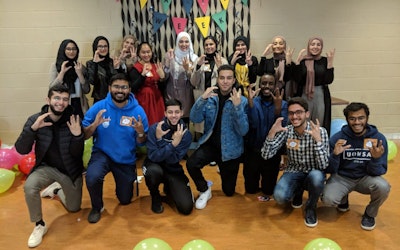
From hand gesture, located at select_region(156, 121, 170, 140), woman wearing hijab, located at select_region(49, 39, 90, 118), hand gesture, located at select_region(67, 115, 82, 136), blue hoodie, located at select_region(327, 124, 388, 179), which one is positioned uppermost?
woman wearing hijab, located at select_region(49, 39, 90, 118)

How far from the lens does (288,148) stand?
9.41 ft

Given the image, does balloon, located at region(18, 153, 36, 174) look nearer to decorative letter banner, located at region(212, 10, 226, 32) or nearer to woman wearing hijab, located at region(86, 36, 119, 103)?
woman wearing hijab, located at region(86, 36, 119, 103)

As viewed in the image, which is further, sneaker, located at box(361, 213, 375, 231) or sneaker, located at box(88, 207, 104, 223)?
sneaker, located at box(88, 207, 104, 223)

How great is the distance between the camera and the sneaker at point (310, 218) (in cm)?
271

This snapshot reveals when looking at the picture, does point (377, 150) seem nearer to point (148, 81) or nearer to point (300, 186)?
point (300, 186)

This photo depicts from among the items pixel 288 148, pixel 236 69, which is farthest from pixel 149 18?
pixel 288 148

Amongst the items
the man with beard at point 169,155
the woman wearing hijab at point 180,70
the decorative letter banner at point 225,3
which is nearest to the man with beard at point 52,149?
the man with beard at point 169,155

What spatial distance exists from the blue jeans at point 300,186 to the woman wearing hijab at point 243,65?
1222 mm

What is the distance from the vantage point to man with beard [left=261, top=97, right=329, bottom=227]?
270 cm

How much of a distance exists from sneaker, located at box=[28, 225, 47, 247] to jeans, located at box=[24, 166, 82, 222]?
0.07 metres

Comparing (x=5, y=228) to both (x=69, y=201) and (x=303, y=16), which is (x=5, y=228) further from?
(x=303, y=16)

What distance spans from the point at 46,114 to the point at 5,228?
959 millimetres

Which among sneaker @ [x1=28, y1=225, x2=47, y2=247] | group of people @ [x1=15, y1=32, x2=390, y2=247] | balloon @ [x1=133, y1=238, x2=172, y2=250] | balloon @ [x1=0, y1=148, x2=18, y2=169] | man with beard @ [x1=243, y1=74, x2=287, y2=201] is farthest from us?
balloon @ [x1=0, y1=148, x2=18, y2=169]

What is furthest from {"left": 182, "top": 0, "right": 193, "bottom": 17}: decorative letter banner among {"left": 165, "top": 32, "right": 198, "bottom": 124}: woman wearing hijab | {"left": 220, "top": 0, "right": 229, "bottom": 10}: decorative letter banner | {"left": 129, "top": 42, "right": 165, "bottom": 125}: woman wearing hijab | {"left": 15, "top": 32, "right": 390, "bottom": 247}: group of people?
{"left": 15, "top": 32, "right": 390, "bottom": 247}: group of people
